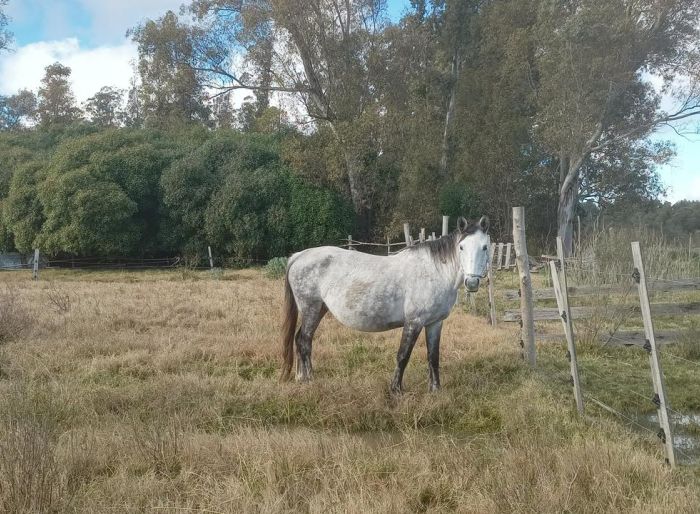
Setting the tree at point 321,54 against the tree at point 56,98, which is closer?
the tree at point 321,54

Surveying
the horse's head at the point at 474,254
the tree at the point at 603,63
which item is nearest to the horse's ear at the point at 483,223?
the horse's head at the point at 474,254

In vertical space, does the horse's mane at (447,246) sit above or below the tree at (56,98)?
below

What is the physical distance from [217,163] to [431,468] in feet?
89.4

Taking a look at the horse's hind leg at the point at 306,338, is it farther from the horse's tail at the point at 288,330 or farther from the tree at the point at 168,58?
the tree at the point at 168,58

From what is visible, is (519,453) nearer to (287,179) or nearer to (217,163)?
(287,179)

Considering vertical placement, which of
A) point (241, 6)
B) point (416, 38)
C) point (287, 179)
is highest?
point (241, 6)

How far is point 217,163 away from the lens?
2900 centimetres

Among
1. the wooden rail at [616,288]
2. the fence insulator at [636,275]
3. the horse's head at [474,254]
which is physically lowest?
the wooden rail at [616,288]

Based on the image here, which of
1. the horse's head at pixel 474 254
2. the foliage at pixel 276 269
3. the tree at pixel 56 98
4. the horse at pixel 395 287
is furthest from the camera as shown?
the tree at pixel 56 98

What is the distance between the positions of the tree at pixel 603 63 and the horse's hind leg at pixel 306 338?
1893cm

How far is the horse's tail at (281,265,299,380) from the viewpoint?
631cm

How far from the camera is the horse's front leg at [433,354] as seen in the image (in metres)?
5.91

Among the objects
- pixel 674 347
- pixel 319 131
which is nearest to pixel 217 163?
pixel 319 131

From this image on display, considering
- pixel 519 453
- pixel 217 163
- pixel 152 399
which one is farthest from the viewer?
pixel 217 163
